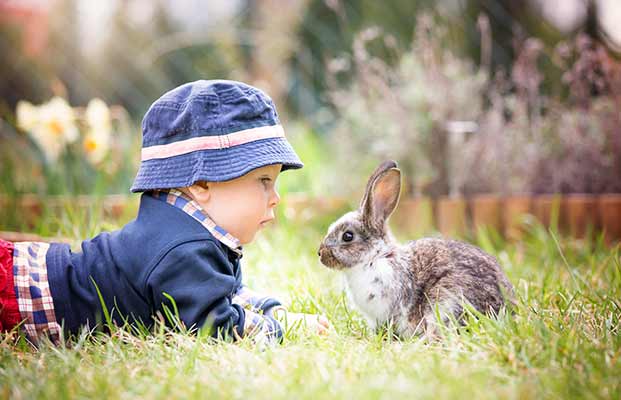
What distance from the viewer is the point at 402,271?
2.72 meters

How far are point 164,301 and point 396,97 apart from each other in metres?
3.07

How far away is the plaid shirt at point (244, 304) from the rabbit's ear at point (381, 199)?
0.54m

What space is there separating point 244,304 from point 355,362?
861mm

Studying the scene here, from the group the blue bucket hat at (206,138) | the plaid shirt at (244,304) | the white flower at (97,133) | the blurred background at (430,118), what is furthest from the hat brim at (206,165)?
the white flower at (97,133)

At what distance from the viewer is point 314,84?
24.7ft

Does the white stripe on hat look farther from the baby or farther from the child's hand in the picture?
the child's hand

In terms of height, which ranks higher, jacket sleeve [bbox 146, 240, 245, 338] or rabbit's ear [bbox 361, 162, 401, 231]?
rabbit's ear [bbox 361, 162, 401, 231]

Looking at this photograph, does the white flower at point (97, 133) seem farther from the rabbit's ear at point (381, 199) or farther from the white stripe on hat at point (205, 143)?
the rabbit's ear at point (381, 199)

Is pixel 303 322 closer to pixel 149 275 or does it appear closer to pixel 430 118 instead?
pixel 149 275

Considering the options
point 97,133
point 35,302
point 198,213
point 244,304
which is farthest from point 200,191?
point 97,133

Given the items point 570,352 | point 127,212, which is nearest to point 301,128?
point 127,212

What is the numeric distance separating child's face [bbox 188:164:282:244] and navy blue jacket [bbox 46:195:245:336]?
0.31 feet

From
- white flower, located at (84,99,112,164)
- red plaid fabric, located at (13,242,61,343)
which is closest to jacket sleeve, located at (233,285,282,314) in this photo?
red plaid fabric, located at (13,242,61,343)

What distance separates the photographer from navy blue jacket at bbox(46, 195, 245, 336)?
243cm
